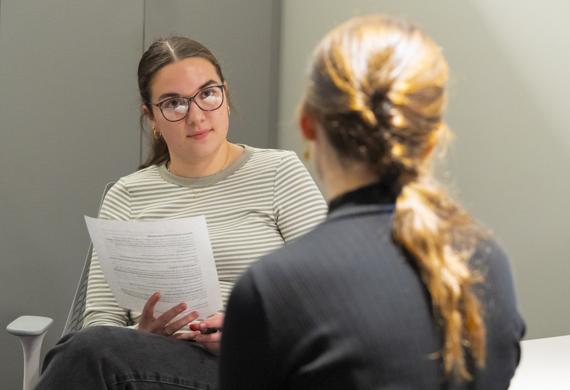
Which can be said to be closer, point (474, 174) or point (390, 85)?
point (390, 85)

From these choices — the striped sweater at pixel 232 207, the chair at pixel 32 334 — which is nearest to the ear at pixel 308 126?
the striped sweater at pixel 232 207

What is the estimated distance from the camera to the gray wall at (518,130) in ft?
7.83

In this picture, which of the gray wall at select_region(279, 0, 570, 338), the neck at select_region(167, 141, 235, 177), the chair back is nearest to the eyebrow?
the neck at select_region(167, 141, 235, 177)

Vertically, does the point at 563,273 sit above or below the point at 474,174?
below

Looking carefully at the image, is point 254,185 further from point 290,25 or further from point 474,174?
point 290,25

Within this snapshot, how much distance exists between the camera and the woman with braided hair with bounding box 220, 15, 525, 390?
950 mm

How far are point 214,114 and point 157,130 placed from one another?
214 mm

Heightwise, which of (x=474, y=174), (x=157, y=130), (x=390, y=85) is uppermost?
(x=390, y=85)

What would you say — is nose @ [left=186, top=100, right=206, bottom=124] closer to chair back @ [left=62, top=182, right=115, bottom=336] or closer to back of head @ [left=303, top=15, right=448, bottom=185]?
chair back @ [left=62, top=182, right=115, bottom=336]

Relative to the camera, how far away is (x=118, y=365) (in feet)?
5.29

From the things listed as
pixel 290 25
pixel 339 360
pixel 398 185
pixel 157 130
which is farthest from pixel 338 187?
pixel 290 25

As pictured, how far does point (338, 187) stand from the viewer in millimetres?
1013

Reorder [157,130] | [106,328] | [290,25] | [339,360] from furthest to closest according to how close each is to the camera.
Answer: [290,25]
[157,130]
[106,328]
[339,360]

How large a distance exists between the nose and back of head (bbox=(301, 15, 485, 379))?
3.44 feet
